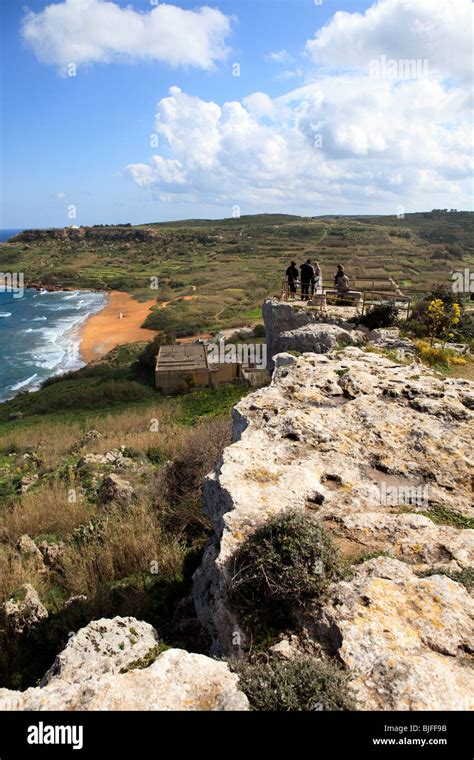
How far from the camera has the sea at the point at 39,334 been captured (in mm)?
39531

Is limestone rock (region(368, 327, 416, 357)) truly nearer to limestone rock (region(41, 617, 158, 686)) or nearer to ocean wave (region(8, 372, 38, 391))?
limestone rock (region(41, 617, 158, 686))

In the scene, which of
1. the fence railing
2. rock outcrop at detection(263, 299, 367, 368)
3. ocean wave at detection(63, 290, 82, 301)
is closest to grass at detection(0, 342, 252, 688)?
rock outcrop at detection(263, 299, 367, 368)

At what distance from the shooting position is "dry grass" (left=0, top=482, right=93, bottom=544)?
9.77 m

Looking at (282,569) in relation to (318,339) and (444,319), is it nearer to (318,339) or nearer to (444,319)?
(318,339)

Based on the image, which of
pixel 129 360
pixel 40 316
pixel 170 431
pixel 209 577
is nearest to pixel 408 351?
pixel 170 431

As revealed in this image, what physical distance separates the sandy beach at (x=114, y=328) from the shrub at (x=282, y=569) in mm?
39785

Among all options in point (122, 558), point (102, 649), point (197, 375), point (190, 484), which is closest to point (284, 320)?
point (197, 375)

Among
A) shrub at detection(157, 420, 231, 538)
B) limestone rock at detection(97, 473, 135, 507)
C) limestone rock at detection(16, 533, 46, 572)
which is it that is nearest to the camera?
limestone rock at detection(16, 533, 46, 572)

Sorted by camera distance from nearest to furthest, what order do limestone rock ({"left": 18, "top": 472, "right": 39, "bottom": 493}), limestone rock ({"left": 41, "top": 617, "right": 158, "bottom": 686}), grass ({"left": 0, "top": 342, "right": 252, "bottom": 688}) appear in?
limestone rock ({"left": 41, "top": 617, "right": 158, "bottom": 686}), grass ({"left": 0, "top": 342, "right": 252, "bottom": 688}), limestone rock ({"left": 18, "top": 472, "right": 39, "bottom": 493})

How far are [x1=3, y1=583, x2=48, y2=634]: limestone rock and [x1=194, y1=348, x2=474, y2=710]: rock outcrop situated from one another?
9.00ft

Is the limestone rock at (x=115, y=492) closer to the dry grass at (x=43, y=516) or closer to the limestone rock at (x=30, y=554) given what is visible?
the dry grass at (x=43, y=516)

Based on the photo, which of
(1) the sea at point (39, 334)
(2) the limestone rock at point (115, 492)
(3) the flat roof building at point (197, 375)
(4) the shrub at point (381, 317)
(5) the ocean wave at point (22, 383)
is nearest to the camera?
(2) the limestone rock at point (115, 492)

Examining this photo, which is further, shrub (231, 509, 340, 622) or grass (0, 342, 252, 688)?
grass (0, 342, 252, 688)

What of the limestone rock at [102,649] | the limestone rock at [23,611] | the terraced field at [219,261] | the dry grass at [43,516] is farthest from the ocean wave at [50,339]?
the limestone rock at [102,649]
